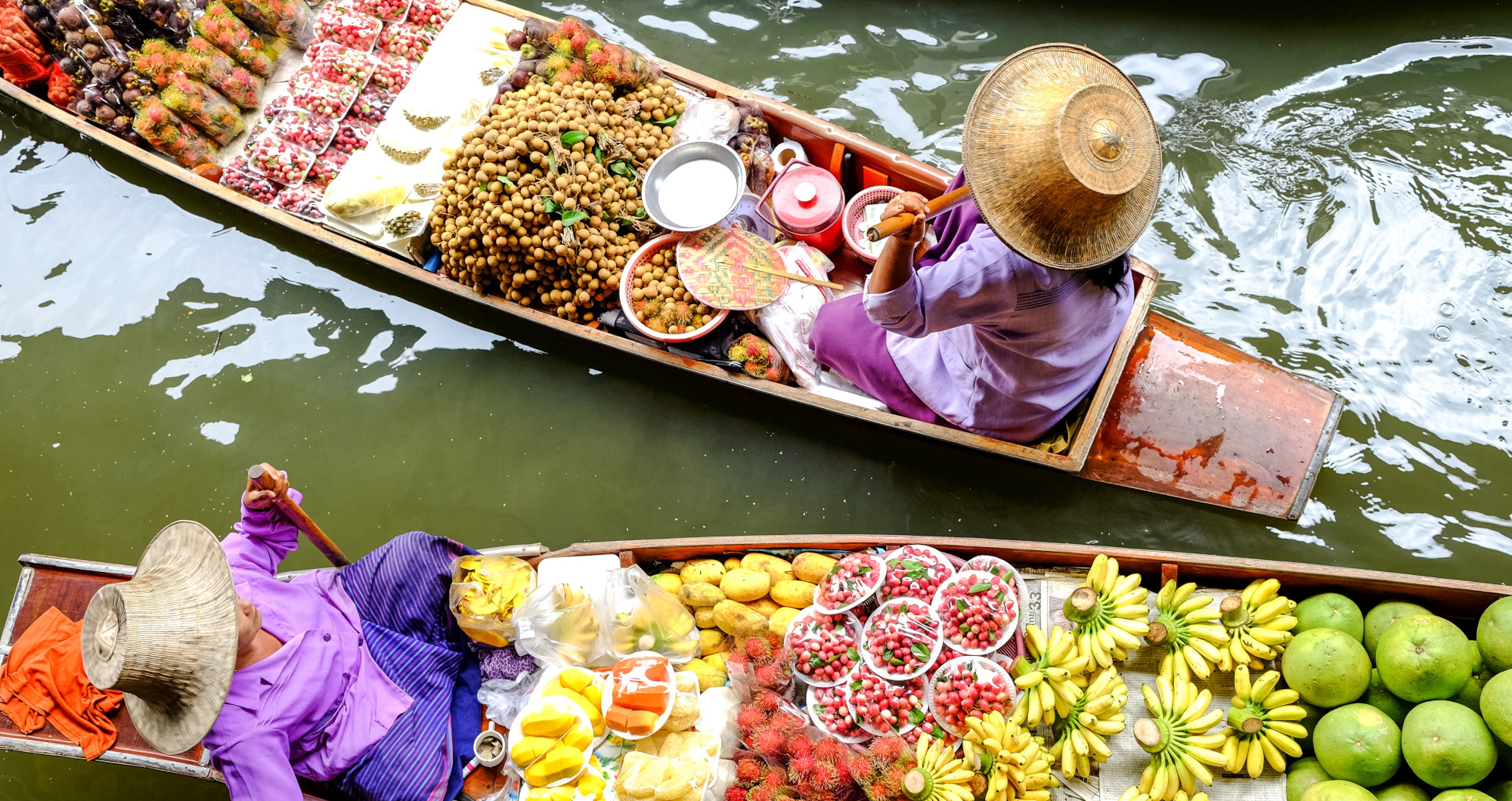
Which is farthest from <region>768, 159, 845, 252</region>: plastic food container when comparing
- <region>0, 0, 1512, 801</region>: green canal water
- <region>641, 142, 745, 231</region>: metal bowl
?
<region>0, 0, 1512, 801</region>: green canal water

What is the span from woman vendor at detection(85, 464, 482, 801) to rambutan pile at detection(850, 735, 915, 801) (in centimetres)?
126

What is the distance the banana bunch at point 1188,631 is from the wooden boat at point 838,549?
0.11m

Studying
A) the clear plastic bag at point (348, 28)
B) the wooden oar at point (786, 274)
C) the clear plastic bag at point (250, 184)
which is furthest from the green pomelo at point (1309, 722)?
the clear plastic bag at point (348, 28)

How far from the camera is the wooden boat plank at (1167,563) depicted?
2.28 m

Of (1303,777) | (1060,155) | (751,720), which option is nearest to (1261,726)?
(1303,777)

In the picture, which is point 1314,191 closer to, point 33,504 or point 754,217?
point 754,217

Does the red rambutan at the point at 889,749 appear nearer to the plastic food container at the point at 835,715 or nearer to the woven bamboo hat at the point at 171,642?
the plastic food container at the point at 835,715

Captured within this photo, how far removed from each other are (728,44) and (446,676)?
317 centimetres

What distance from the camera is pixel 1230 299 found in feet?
11.2

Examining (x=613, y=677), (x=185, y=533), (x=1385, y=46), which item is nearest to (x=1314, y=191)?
(x=1385, y=46)

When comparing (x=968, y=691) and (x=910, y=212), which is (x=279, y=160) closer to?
(x=910, y=212)

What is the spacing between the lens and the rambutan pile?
2139mm

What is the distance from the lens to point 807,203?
3.23 meters

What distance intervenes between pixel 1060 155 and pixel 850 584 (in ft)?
4.41
